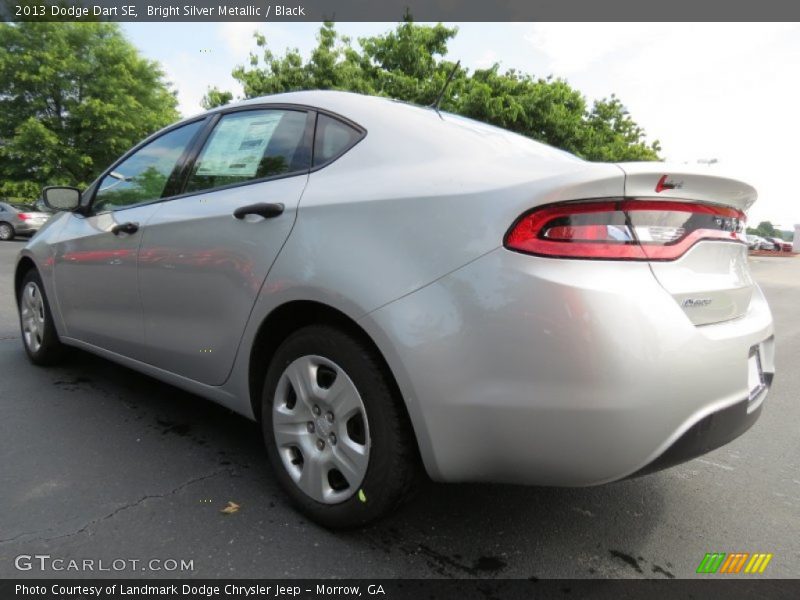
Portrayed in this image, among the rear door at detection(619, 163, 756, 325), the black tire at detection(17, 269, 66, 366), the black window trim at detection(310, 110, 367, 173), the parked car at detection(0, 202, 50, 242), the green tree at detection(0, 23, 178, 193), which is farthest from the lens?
Answer: the green tree at detection(0, 23, 178, 193)

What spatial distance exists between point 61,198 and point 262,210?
2.08 meters

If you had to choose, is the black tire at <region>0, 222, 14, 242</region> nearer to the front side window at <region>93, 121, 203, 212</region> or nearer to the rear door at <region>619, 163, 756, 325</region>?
the front side window at <region>93, 121, 203, 212</region>

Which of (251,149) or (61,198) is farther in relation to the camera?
(61,198)

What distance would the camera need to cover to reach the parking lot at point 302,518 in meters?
1.94

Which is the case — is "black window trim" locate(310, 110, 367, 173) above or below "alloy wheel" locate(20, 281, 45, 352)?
above

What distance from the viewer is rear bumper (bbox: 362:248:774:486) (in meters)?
1.55

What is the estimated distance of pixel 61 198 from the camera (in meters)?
3.60

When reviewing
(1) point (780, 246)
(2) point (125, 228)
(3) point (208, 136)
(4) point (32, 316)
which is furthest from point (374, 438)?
(1) point (780, 246)

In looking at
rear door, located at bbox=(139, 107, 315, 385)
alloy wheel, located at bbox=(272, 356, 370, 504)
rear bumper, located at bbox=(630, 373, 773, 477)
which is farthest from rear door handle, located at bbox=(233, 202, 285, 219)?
rear bumper, located at bbox=(630, 373, 773, 477)

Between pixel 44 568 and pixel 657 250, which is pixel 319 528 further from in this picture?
pixel 657 250

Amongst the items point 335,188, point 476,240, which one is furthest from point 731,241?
point 335,188

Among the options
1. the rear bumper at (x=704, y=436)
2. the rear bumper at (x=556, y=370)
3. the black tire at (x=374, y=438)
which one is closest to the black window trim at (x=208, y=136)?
the black tire at (x=374, y=438)

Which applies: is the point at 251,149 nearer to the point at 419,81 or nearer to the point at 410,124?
the point at 410,124

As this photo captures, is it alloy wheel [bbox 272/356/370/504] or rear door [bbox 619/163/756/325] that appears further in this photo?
alloy wheel [bbox 272/356/370/504]
